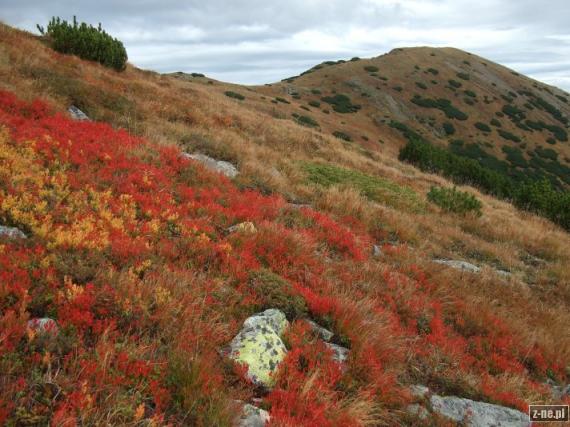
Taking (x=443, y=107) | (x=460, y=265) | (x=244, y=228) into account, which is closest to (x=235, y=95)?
(x=443, y=107)

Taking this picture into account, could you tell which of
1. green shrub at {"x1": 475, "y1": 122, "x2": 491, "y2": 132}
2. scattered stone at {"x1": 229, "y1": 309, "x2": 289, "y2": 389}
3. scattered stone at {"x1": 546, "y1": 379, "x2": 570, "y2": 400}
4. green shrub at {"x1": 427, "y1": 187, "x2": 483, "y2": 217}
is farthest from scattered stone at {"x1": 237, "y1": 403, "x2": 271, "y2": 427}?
green shrub at {"x1": 475, "y1": 122, "x2": 491, "y2": 132}

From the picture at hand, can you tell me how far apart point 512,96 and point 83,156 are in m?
73.2

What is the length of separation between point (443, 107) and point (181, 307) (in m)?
60.6

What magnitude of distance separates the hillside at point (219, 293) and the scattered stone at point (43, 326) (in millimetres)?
16

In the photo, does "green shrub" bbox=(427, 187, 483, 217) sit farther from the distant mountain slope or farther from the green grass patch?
the distant mountain slope

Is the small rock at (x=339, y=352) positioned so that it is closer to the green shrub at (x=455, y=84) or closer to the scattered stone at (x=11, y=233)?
the scattered stone at (x=11, y=233)

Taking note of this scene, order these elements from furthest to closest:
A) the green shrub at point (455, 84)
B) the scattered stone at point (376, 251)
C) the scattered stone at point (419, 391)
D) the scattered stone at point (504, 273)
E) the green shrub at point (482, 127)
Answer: the green shrub at point (455, 84)
the green shrub at point (482, 127)
the scattered stone at point (504, 273)
the scattered stone at point (376, 251)
the scattered stone at point (419, 391)

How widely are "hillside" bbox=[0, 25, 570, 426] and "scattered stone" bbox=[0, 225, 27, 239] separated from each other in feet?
0.22

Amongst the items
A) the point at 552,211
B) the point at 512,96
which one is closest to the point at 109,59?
the point at 552,211

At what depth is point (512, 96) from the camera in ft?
218

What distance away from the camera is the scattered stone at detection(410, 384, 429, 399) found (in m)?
4.74

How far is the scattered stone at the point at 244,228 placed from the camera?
7.00 metres

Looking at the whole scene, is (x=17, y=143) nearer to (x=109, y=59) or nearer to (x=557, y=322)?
(x=557, y=322)

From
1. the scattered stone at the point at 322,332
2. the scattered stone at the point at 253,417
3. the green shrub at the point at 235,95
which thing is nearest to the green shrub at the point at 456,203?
the scattered stone at the point at 322,332
